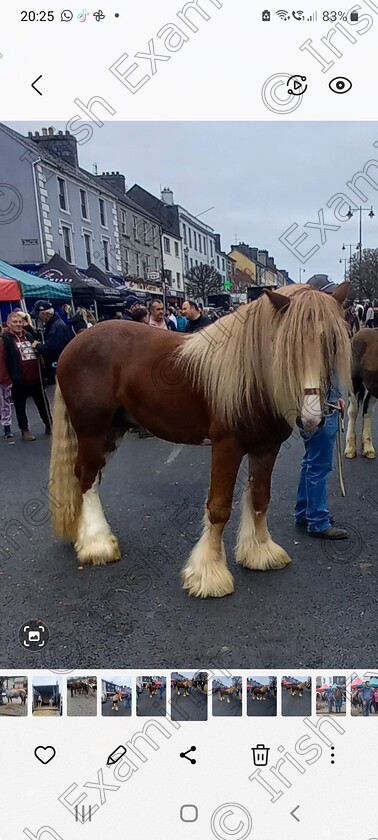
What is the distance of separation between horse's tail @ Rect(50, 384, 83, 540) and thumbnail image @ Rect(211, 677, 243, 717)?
1.57 metres

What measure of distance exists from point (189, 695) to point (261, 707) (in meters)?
0.21

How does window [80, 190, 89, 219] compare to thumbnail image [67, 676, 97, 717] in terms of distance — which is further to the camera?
→ window [80, 190, 89, 219]

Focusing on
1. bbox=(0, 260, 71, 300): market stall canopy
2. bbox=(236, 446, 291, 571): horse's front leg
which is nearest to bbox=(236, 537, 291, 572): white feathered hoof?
bbox=(236, 446, 291, 571): horse's front leg

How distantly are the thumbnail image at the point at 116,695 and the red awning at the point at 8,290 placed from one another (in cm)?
748

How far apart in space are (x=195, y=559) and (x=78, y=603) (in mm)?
599

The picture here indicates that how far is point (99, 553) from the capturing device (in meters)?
2.63

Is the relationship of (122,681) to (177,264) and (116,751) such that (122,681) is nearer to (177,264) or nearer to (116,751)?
(116,751)

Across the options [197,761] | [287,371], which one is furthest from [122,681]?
[287,371]

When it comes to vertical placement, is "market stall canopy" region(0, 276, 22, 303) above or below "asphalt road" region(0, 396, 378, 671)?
above

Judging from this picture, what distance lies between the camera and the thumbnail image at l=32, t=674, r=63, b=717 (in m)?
1.30

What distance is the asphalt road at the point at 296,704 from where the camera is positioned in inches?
50.0
